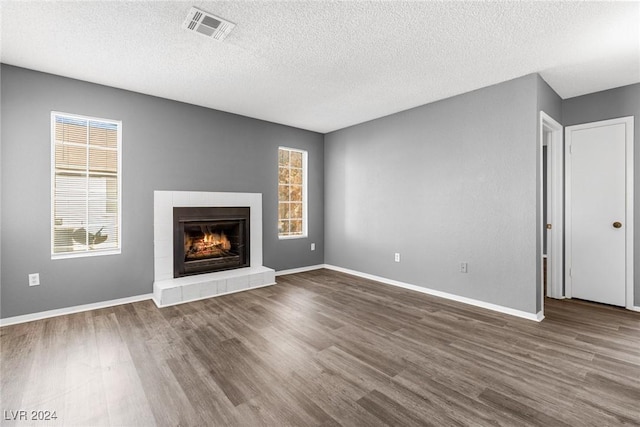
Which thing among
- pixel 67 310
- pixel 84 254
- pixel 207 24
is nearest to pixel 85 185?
pixel 84 254

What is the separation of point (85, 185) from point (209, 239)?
1.62 metres

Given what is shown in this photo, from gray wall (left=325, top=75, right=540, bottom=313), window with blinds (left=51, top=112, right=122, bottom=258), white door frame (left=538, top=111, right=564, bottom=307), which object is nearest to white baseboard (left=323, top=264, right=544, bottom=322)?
gray wall (left=325, top=75, right=540, bottom=313)

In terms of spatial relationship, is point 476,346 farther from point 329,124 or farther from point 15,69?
point 15,69

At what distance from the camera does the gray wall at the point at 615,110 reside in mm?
3420

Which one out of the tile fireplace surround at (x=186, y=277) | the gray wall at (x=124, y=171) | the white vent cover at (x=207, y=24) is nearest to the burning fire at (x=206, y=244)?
the tile fireplace surround at (x=186, y=277)

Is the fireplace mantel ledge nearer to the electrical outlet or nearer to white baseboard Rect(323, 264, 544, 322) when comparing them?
the electrical outlet

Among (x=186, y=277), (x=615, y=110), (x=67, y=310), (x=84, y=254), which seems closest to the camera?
(x=67, y=310)

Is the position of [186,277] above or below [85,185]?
below

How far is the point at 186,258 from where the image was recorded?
4168mm

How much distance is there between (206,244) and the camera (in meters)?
4.39

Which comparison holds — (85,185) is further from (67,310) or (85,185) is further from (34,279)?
(67,310)

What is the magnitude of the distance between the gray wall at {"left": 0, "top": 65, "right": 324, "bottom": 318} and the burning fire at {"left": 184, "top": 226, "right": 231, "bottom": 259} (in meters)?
0.49

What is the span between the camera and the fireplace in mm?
4070

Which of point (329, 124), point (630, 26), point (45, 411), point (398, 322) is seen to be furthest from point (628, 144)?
point (45, 411)
